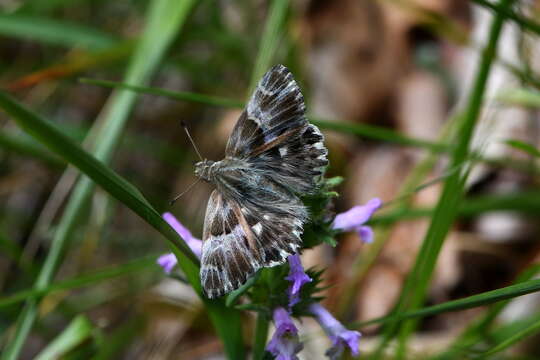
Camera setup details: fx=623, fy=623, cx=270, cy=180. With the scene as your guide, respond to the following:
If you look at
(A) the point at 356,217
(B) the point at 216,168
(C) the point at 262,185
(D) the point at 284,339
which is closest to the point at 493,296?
(A) the point at 356,217

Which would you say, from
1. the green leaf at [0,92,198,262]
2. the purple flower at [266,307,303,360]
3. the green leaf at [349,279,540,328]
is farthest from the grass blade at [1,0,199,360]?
the green leaf at [349,279,540,328]

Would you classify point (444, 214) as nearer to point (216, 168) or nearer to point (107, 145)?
point (216, 168)

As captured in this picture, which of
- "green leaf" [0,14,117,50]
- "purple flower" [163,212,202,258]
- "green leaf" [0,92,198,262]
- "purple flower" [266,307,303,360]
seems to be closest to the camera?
"green leaf" [0,92,198,262]

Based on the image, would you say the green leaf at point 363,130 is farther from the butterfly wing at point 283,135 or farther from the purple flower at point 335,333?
the purple flower at point 335,333

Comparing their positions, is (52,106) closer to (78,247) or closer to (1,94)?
(78,247)

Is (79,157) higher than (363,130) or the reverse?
the reverse

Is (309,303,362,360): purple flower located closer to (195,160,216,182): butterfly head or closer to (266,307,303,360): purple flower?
(266,307,303,360): purple flower

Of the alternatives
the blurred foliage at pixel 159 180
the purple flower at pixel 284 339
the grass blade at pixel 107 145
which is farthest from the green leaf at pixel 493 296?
the grass blade at pixel 107 145
